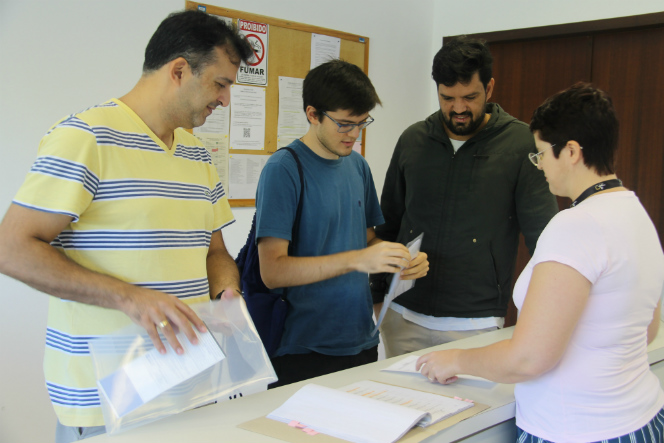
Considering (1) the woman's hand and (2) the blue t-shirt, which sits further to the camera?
(2) the blue t-shirt

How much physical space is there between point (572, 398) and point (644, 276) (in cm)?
29

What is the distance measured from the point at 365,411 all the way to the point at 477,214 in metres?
1.03

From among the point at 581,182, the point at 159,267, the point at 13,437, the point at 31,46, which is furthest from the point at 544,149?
the point at 13,437

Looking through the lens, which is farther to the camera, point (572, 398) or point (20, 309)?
point (20, 309)

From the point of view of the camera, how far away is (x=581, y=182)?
1.28 m

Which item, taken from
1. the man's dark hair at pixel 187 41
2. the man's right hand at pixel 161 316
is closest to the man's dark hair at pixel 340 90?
the man's dark hair at pixel 187 41

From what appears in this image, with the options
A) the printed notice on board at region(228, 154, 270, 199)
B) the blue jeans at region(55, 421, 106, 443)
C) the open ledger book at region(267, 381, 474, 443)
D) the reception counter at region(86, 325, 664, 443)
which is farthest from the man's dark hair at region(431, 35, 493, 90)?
the blue jeans at region(55, 421, 106, 443)

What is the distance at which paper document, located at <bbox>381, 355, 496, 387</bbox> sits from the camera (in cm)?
150

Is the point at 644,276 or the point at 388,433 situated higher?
the point at 644,276

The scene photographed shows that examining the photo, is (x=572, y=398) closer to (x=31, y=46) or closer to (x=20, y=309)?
(x=20, y=309)

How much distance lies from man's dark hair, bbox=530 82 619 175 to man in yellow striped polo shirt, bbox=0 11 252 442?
0.81 metres

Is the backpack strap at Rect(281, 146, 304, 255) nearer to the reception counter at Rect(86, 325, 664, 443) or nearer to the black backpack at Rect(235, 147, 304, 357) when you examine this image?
the black backpack at Rect(235, 147, 304, 357)

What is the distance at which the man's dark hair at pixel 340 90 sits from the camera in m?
1.76

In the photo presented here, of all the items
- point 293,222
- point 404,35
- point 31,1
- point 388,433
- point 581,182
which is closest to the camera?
point 388,433
